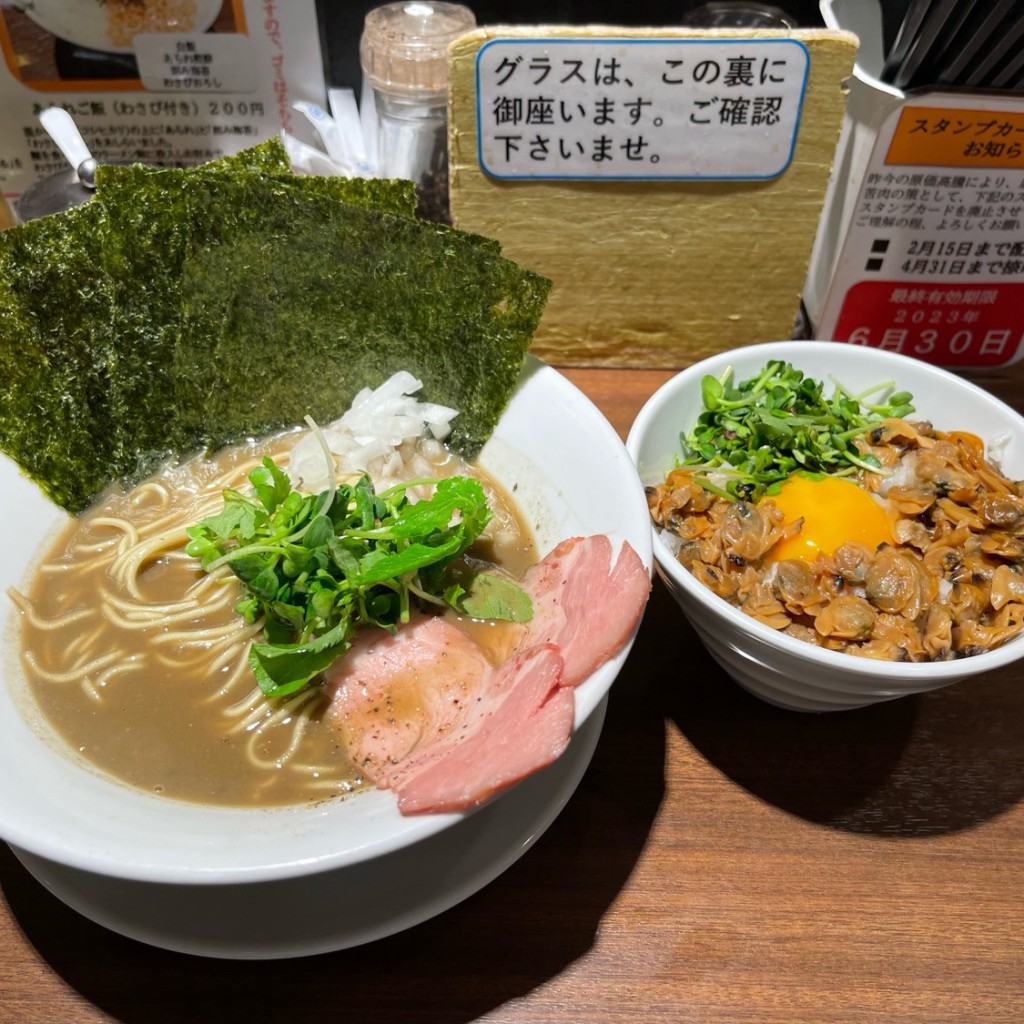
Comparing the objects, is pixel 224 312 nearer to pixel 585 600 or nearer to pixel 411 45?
pixel 411 45

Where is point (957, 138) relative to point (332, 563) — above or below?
above

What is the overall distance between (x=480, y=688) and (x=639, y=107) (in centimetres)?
117

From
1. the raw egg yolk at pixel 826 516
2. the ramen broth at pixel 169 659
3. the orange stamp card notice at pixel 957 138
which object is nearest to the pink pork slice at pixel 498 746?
the ramen broth at pixel 169 659

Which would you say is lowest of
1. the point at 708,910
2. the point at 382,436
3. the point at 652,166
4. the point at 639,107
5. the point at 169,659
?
the point at 708,910

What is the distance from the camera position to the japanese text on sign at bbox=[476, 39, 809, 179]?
1568 millimetres

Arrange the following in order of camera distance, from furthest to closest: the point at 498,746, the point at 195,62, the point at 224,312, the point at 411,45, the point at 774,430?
1. the point at 195,62
2. the point at 411,45
3. the point at 224,312
4. the point at 774,430
5. the point at 498,746

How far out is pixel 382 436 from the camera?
158 cm

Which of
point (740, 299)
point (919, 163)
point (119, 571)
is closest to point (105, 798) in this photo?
point (119, 571)

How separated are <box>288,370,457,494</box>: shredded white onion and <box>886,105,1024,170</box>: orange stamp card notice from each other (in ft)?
3.41

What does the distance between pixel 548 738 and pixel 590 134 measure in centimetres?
125

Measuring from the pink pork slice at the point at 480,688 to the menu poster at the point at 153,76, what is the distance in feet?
4.95

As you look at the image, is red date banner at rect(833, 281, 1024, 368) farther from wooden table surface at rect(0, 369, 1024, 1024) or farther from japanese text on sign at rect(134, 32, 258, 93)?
japanese text on sign at rect(134, 32, 258, 93)

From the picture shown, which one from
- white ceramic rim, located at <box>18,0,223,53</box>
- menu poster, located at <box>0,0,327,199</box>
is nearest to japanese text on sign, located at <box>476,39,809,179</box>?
menu poster, located at <box>0,0,327,199</box>

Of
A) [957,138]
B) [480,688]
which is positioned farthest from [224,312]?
[957,138]
